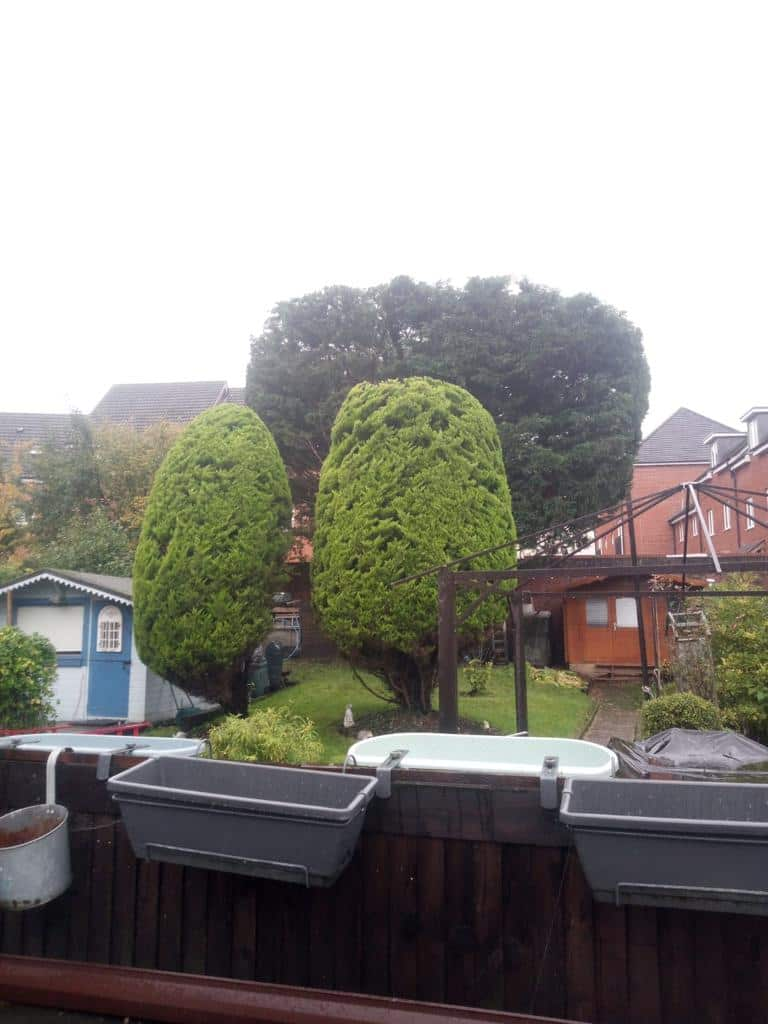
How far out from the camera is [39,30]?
16.0 feet

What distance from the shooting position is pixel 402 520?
29.2 ft

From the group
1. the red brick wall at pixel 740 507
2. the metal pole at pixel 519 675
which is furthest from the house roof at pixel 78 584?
the red brick wall at pixel 740 507

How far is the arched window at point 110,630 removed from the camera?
1142 centimetres

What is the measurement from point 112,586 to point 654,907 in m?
10.8

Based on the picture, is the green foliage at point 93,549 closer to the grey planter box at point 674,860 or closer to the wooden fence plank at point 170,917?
the wooden fence plank at point 170,917

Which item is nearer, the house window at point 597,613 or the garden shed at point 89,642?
the garden shed at point 89,642

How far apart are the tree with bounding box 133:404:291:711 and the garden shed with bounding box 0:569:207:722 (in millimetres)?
2124

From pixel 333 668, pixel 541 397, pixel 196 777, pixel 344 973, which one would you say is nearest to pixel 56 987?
pixel 196 777

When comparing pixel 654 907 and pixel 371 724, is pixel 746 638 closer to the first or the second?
pixel 371 724

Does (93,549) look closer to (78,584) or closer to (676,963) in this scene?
(78,584)

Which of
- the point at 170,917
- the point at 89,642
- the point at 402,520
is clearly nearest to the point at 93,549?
the point at 89,642

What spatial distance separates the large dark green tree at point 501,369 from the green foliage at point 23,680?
24.7 feet

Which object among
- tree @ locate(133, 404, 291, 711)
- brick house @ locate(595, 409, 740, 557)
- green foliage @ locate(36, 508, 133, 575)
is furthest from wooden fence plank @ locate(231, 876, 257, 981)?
brick house @ locate(595, 409, 740, 557)

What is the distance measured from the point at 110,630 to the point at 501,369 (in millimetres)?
9458
